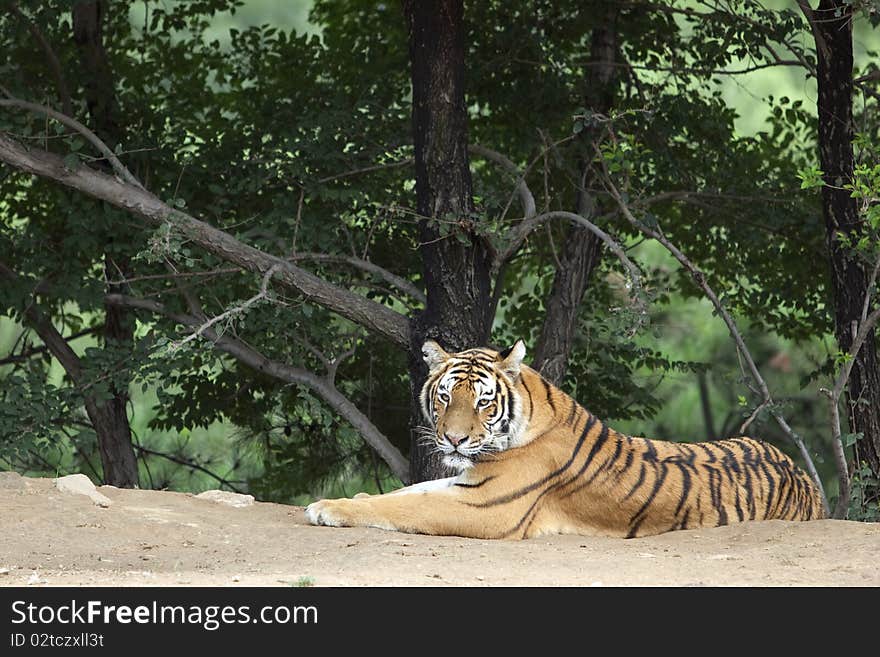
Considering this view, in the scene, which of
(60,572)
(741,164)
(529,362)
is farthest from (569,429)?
(741,164)

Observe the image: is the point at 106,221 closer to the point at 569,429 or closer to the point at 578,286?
the point at 578,286

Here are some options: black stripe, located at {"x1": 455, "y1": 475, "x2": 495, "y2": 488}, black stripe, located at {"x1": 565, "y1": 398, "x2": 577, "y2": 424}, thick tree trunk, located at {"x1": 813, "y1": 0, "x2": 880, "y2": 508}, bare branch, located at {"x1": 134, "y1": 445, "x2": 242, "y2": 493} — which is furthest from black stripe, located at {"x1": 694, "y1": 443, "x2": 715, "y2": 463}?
bare branch, located at {"x1": 134, "y1": 445, "x2": 242, "y2": 493}

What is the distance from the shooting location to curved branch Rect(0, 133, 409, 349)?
848 centimetres

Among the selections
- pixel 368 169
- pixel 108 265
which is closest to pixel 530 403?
pixel 368 169

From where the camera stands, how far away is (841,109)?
8648 millimetres

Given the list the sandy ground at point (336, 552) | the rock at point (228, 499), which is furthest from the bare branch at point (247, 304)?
the sandy ground at point (336, 552)

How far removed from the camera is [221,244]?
8.47 meters

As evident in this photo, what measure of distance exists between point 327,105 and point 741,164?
3.48m

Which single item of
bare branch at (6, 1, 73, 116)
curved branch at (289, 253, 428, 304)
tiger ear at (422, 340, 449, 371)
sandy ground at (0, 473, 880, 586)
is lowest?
sandy ground at (0, 473, 880, 586)

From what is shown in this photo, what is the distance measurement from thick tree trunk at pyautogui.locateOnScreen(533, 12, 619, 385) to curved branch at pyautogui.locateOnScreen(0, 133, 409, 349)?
5.76ft

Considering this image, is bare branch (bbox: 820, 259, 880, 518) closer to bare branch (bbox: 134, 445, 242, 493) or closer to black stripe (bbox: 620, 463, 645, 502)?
black stripe (bbox: 620, 463, 645, 502)

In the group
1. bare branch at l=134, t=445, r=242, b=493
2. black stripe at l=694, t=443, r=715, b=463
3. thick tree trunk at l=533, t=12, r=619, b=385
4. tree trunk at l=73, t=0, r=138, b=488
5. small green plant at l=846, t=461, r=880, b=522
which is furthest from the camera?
bare branch at l=134, t=445, r=242, b=493
